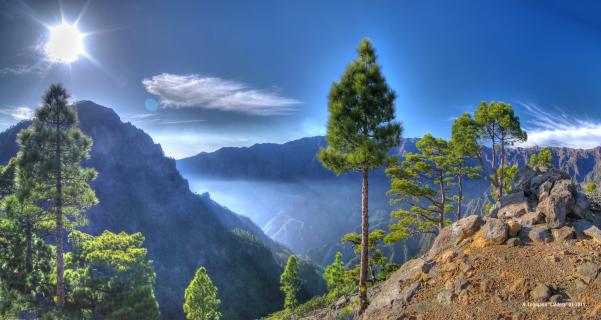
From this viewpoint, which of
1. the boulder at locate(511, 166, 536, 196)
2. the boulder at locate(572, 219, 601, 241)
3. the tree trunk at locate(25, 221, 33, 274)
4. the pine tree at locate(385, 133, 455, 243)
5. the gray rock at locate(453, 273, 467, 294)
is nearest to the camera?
the gray rock at locate(453, 273, 467, 294)

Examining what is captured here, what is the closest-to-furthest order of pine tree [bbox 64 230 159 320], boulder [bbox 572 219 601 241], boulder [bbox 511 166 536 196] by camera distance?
boulder [bbox 572 219 601 241] < boulder [bbox 511 166 536 196] < pine tree [bbox 64 230 159 320]

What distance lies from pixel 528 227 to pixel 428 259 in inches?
189

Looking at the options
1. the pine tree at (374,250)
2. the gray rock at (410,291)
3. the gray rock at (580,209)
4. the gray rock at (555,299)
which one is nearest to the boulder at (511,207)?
the gray rock at (580,209)

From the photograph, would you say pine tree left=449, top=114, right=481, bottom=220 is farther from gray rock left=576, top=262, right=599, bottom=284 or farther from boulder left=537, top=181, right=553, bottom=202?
gray rock left=576, top=262, right=599, bottom=284

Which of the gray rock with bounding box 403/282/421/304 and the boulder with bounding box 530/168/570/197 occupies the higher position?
the boulder with bounding box 530/168/570/197

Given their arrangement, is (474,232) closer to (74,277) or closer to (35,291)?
(74,277)

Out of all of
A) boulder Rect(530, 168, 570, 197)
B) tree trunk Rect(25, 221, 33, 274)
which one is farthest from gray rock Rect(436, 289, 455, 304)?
tree trunk Rect(25, 221, 33, 274)

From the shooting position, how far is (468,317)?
11.0 metres

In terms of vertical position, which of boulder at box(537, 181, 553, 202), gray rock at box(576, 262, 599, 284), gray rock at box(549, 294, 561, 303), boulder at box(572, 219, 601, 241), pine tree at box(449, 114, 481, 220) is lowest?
gray rock at box(549, 294, 561, 303)

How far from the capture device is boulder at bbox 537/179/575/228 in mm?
14664

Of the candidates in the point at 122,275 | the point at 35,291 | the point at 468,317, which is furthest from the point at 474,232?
the point at 35,291

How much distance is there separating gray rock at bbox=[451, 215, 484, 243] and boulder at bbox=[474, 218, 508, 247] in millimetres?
757

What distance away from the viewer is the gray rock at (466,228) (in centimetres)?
1641

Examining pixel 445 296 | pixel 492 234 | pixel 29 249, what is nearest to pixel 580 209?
pixel 492 234
